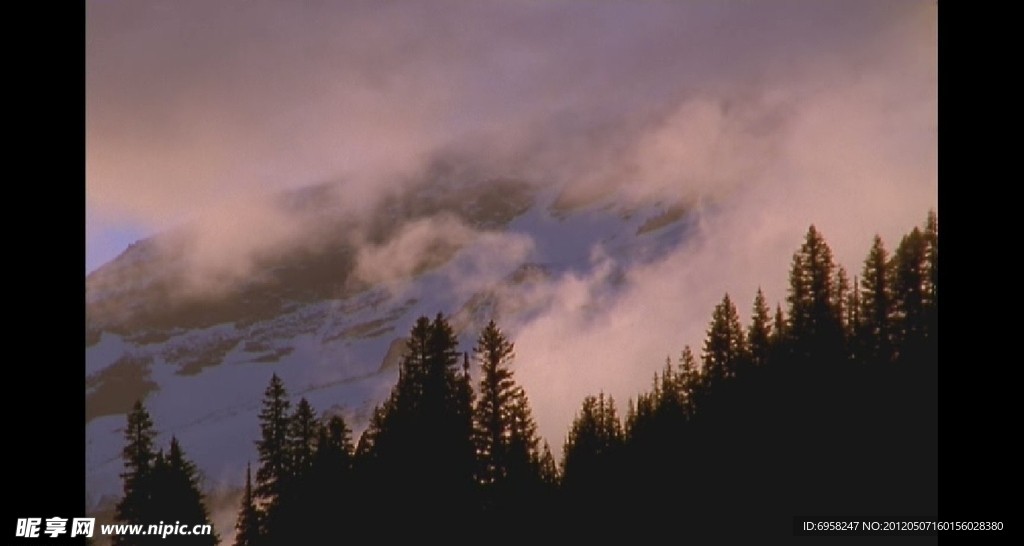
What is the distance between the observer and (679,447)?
44656 millimetres

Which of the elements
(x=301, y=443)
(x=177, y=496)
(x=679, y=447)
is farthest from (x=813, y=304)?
(x=177, y=496)

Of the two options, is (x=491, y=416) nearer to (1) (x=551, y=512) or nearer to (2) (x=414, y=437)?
(2) (x=414, y=437)

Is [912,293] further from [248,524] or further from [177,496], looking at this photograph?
[177,496]

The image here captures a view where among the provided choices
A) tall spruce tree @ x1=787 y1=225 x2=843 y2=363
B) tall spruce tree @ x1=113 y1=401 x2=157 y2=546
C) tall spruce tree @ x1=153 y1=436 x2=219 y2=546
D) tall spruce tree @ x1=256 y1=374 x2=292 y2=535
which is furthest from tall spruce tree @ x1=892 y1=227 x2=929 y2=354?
tall spruce tree @ x1=113 y1=401 x2=157 y2=546

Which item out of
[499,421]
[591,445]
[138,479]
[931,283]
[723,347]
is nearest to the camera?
[499,421]

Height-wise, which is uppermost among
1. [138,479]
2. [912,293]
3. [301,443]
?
[912,293]

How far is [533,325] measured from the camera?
102m

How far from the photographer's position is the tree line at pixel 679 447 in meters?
37.2

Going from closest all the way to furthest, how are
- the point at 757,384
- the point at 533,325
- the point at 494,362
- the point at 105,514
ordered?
the point at 494,362
the point at 757,384
the point at 533,325
the point at 105,514
